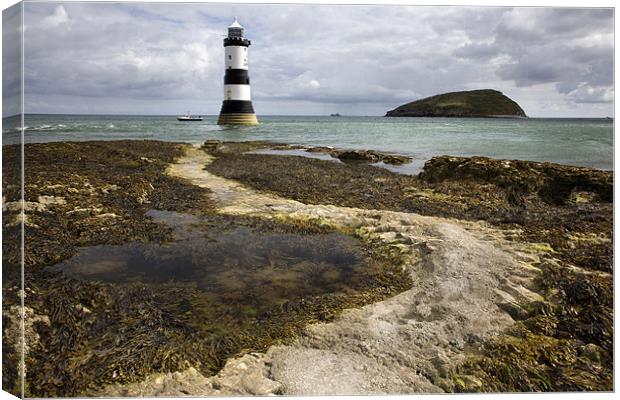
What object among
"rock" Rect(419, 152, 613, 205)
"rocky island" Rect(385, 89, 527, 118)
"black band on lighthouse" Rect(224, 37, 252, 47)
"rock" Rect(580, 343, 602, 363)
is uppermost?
"black band on lighthouse" Rect(224, 37, 252, 47)

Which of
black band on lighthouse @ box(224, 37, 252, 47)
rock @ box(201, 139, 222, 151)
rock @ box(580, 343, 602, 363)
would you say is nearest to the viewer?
rock @ box(580, 343, 602, 363)

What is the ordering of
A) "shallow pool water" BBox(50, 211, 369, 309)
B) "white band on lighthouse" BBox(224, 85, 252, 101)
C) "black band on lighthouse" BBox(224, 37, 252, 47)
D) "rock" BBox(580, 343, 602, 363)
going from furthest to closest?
"white band on lighthouse" BBox(224, 85, 252, 101), "black band on lighthouse" BBox(224, 37, 252, 47), "shallow pool water" BBox(50, 211, 369, 309), "rock" BBox(580, 343, 602, 363)

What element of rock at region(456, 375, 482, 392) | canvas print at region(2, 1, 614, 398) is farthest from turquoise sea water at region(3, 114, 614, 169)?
rock at region(456, 375, 482, 392)

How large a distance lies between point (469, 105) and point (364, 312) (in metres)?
3.16

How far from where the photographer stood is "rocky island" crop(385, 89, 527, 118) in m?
4.85

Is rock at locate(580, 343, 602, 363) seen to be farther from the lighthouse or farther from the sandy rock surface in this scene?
the lighthouse

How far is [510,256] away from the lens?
4.20 m

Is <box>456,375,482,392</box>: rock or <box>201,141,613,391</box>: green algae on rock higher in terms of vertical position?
<box>201,141,613,391</box>: green algae on rock

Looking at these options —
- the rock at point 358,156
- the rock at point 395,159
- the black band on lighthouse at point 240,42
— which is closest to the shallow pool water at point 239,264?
the black band on lighthouse at point 240,42

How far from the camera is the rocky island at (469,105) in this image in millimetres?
4852

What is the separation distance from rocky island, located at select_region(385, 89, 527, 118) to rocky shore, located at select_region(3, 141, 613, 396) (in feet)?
4.33

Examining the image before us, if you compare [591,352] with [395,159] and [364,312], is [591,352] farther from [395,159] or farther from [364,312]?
[395,159]

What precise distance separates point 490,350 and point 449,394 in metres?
0.45

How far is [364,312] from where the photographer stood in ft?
11.2
